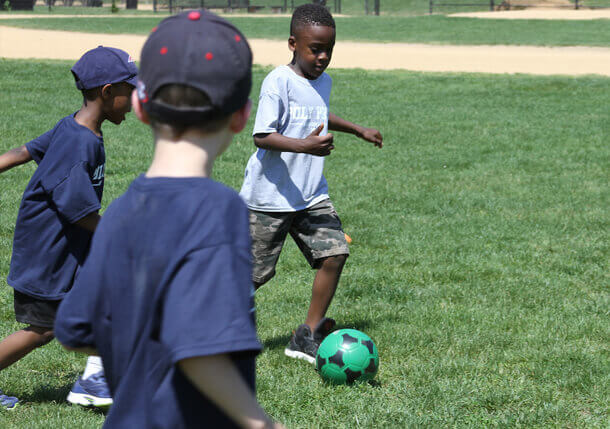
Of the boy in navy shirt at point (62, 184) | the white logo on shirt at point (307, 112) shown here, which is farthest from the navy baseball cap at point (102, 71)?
the white logo on shirt at point (307, 112)

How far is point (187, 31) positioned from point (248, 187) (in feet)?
9.65

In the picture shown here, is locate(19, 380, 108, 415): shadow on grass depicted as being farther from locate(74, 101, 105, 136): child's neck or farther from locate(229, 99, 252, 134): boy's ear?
locate(229, 99, 252, 134): boy's ear

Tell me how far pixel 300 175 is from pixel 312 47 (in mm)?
741

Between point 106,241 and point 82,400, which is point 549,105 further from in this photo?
point 106,241

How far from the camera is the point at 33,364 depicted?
4.48 meters

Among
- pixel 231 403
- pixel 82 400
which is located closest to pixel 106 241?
pixel 231 403

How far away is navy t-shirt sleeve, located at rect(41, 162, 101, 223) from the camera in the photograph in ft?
10.4

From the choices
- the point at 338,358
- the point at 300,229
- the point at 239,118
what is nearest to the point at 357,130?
the point at 300,229

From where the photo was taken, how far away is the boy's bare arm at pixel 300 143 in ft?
13.3

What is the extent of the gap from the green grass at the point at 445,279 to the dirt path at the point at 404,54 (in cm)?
880

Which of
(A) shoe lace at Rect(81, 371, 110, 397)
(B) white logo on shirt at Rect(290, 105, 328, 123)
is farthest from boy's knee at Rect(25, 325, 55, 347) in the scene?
(B) white logo on shirt at Rect(290, 105, 328, 123)

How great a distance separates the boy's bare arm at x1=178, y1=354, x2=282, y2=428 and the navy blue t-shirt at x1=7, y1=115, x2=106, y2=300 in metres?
1.78

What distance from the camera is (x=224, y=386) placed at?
60.7 inches

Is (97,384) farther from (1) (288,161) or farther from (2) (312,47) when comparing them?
(2) (312,47)
